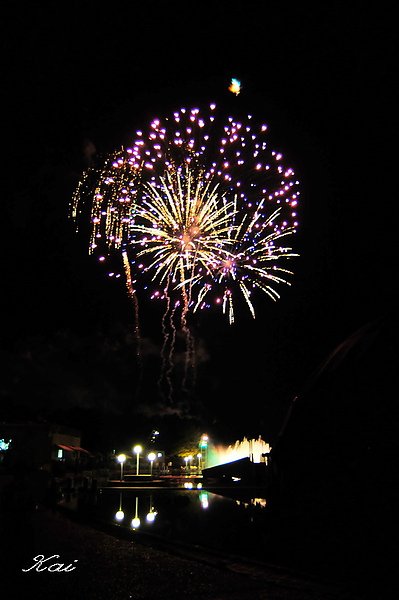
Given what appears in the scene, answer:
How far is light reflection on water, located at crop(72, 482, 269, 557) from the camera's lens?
467 inches

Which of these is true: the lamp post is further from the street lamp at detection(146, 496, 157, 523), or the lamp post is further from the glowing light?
the glowing light

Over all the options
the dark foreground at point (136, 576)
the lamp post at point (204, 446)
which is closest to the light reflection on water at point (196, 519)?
the dark foreground at point (136, 576)

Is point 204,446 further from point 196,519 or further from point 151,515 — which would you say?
point 196,519

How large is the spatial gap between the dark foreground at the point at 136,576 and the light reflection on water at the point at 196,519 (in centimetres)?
214

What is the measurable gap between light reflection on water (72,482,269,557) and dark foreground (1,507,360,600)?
7.03ft

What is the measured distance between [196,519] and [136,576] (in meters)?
8.78

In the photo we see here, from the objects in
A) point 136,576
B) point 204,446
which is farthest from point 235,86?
point 204,446

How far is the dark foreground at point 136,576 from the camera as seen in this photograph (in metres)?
6.42

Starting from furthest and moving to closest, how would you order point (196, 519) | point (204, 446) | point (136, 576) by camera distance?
point (204, 446) → point (196, 519) → point (136, 576)

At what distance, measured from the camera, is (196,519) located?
15641 millimetres

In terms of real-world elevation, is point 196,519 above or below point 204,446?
below

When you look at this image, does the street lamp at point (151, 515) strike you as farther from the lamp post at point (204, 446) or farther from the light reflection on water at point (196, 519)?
the lamp post at point (204, 446)

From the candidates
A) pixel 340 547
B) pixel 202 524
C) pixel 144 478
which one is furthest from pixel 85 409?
pixel 340 547

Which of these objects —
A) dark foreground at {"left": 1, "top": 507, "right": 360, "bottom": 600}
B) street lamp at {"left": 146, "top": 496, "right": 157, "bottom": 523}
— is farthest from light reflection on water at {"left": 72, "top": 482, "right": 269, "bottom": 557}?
dark foreground at {"left": 1, "top": 507, "right": 360, "bottom": 600}
